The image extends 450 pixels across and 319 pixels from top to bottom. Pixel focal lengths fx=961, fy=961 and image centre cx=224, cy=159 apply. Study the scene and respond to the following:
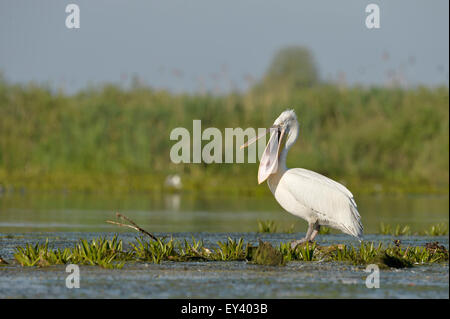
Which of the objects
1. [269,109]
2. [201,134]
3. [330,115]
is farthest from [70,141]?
[330,115]

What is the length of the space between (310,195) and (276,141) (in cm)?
90

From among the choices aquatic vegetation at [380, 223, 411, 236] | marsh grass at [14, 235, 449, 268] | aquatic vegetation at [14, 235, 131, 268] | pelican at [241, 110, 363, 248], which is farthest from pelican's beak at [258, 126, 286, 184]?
aquatic vegetation at [380, 223, 411, 236]

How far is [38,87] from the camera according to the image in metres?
31.7

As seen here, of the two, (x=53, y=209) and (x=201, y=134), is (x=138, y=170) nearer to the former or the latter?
(x=201, y=134)

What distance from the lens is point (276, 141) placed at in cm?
1182

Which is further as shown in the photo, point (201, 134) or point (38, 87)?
point (38, 87)

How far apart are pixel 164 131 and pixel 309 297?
20592 mm

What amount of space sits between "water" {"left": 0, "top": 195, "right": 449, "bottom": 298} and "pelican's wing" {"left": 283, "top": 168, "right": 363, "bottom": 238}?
0.80m

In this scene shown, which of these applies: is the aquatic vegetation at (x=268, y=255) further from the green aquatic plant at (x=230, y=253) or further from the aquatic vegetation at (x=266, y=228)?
the aquatic vegetation at (x=266, y=228)

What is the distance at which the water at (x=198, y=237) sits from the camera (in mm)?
8742

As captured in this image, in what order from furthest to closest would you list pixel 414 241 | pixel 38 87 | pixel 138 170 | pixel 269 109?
1. pixel 38 87
2. pixel 269 109
3. pixel 138 170
4. pixel 414 241

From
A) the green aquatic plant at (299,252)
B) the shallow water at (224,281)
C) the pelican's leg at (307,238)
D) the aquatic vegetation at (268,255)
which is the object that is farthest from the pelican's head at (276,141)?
the shallow water at (224,281)

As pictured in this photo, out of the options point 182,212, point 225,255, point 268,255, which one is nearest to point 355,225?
point 268,255

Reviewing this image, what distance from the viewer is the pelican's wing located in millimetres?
11180
